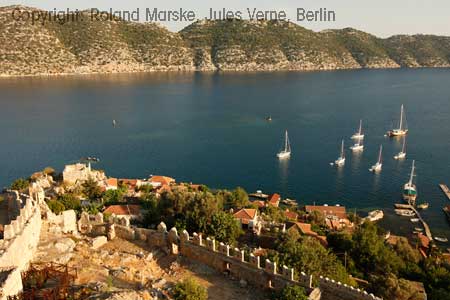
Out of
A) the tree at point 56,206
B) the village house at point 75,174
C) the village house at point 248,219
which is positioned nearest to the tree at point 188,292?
the village house at point 248,219

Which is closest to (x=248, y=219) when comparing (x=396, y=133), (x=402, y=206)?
(x=402, y=206)

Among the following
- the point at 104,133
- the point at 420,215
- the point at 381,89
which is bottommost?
the point at 420,215

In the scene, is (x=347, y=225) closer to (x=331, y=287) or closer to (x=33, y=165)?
(x=331, y=287)

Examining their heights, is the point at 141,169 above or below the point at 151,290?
below

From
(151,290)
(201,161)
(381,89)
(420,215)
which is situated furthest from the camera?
(381,89)

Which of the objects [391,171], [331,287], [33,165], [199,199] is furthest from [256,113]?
[331,287]

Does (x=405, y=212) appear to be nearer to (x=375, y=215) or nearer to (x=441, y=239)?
(x=375, y=215)

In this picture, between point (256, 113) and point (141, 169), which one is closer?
point (141, 169)
